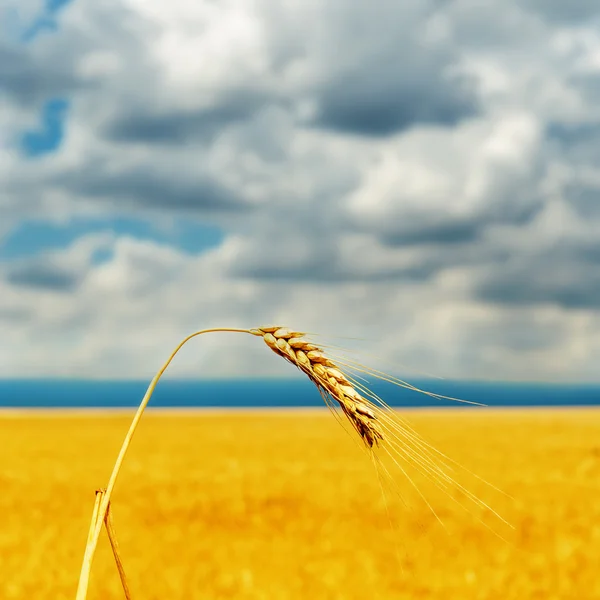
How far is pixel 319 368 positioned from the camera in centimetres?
244
